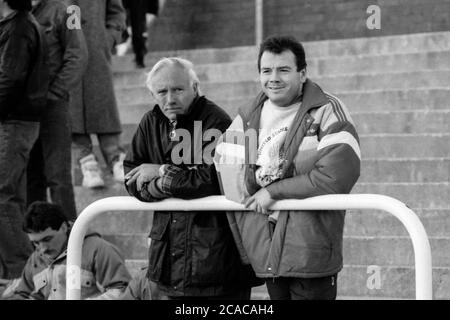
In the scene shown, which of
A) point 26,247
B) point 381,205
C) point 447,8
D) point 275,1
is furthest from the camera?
point 275,1

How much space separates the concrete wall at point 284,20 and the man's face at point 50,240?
235 inches

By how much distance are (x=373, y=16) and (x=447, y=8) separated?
71 centimetres

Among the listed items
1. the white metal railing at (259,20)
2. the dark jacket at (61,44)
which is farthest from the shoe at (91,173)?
the white metal railing at (259,20)

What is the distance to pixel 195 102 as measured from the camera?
197 inches

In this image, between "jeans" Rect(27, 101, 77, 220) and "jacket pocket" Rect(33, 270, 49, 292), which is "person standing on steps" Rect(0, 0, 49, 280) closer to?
"jeans" Rect(27, 101, 77, 220)

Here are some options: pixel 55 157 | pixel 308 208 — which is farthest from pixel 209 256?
pixel 55 157

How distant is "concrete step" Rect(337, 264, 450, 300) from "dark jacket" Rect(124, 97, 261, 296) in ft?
4.62

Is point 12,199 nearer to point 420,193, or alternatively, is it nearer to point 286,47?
point 420,193

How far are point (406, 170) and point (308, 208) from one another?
3040 millimetres

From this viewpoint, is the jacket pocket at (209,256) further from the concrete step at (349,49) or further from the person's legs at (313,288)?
the concrete step at (349,49)

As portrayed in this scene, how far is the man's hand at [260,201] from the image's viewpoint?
4.47 metres

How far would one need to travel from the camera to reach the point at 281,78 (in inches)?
180
